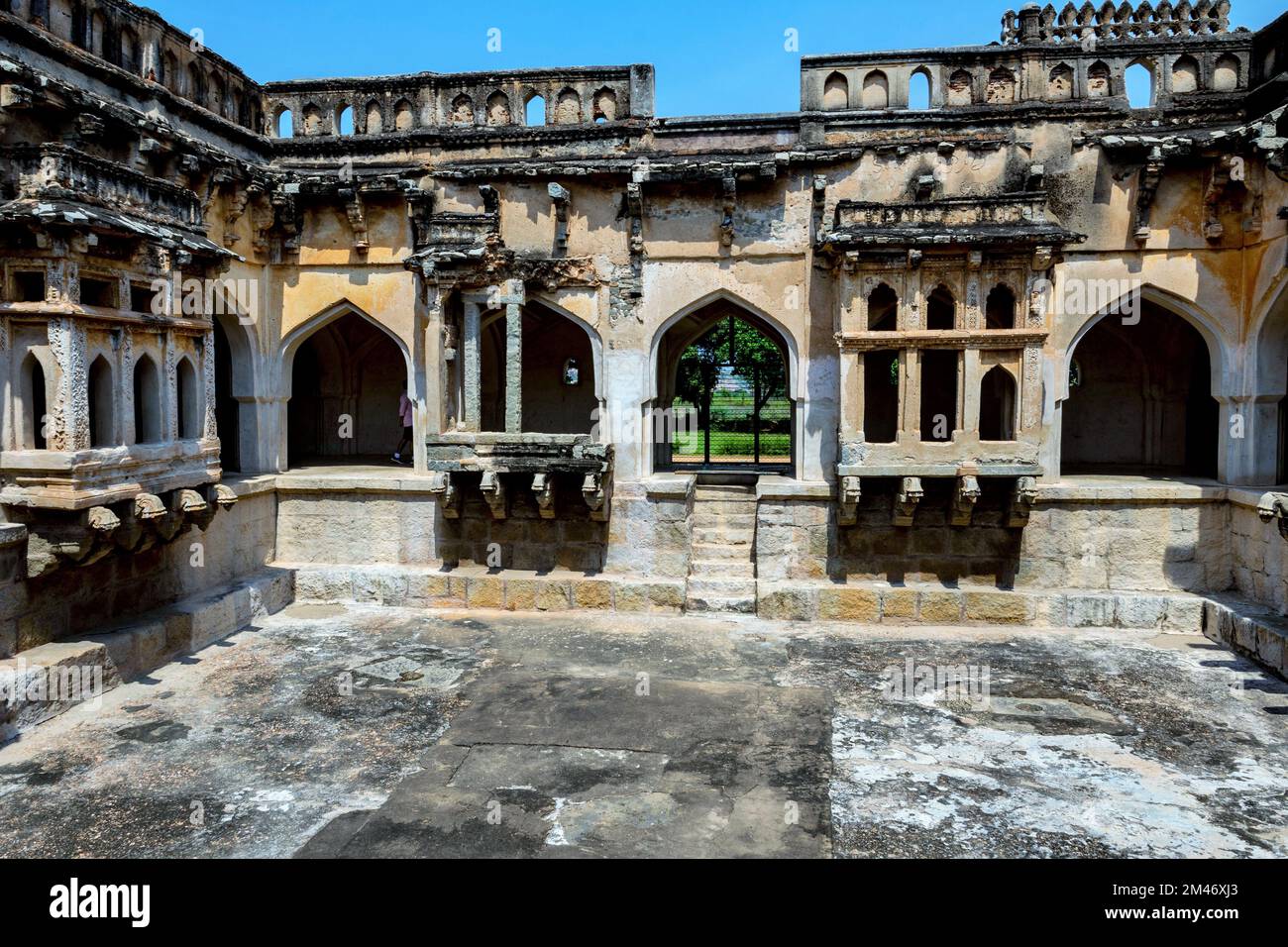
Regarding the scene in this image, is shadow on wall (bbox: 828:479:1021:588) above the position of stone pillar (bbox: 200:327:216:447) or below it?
below

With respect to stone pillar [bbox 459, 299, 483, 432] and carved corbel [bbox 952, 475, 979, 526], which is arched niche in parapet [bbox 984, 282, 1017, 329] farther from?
stone pillar [bbox 459, 299, 483, 432]

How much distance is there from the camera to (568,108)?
11.5 m

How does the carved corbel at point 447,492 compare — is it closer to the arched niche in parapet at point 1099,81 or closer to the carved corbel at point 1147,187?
the carved corbel at point 1147,187

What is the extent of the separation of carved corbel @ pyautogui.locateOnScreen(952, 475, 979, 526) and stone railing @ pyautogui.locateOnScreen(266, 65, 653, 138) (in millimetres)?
5716

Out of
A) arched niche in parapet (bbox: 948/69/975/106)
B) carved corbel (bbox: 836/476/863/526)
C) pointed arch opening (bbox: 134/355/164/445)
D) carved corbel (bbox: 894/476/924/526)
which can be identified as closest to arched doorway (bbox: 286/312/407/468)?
pointed arch opening (bbox: 134/355/164/445)

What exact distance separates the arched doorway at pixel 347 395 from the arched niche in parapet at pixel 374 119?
3.54 meters

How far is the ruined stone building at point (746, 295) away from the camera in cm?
959

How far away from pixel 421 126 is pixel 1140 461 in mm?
10613

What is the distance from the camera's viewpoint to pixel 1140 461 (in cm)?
1284

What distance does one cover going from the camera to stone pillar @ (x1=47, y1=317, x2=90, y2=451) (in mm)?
6887

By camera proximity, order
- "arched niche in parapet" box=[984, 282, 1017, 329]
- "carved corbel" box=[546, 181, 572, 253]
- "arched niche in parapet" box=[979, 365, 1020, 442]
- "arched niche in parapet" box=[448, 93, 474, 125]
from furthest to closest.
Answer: "arched niche in parapet" box=[448, 93, 474, 125] < "carved corbel" box=[546, 181, 572, 253] < "arched niche in parapet" box=[984, 282, 1017, 329] < "arched niche in parapet" box=[979, 365, 1020, 442]

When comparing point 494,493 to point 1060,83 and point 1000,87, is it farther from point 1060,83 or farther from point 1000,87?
point 1060,83

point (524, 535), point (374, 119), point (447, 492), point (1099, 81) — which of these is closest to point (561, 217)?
point (374, 119)
